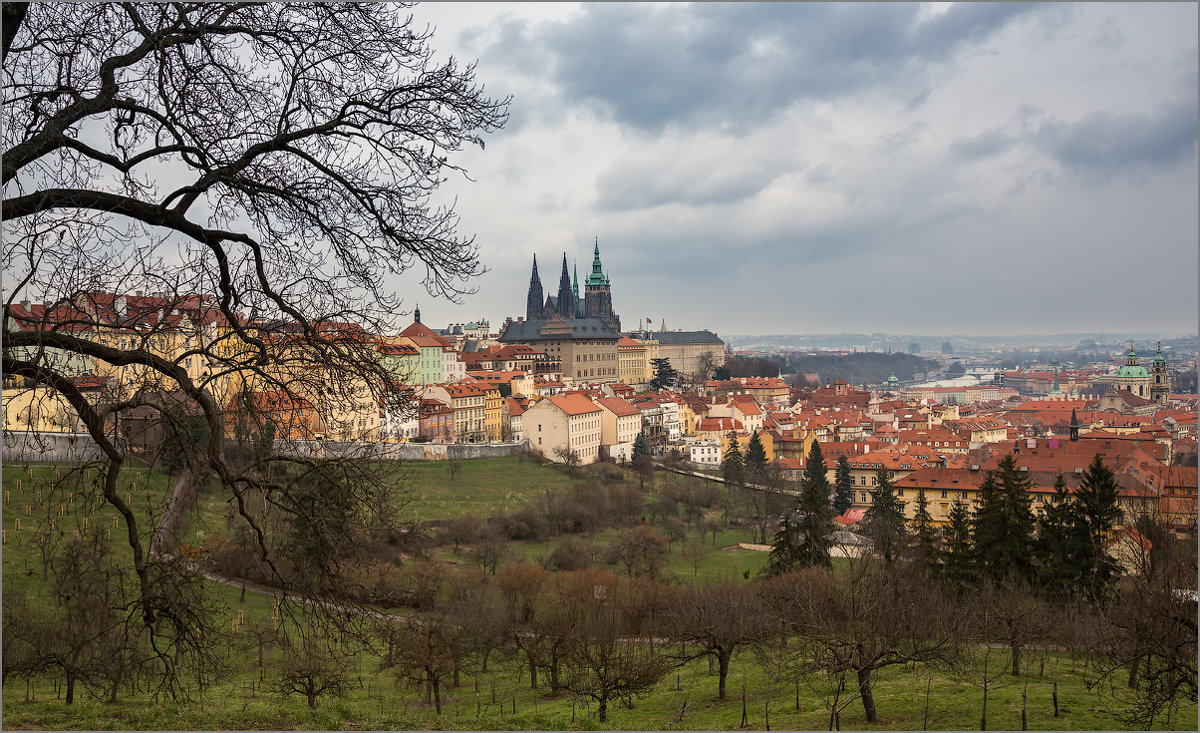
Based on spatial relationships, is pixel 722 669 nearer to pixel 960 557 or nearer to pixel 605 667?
pixel 605 667

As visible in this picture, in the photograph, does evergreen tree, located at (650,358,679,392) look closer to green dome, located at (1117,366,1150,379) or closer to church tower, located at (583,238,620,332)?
church tower, located at (583,238,620,332)

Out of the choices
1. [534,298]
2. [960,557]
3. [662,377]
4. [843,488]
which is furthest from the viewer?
[534,298]

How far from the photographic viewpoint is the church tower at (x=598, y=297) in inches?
5354

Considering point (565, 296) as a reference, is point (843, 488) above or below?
below

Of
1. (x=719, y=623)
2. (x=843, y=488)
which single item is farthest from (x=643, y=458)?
(x=719, y=623)

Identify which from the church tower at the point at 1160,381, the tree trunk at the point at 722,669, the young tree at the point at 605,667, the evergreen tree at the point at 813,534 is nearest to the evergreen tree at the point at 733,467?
the evergreen tree at the point at 813,534

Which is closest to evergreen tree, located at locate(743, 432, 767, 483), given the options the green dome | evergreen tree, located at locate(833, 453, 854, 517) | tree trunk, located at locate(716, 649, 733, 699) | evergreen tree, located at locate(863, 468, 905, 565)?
evergreen tree, located at locate(833, 453, 854, 517)

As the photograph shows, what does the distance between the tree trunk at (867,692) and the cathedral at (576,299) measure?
374 feet

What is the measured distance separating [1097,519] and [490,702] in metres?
16.6

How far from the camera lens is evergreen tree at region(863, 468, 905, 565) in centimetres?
2652

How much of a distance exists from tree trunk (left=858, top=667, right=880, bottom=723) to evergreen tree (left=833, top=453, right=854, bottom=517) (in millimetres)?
36016

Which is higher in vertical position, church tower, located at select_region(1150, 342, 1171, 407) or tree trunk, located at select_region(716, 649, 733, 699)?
church tower, located at select_region(1150, 342, 1171, 407)

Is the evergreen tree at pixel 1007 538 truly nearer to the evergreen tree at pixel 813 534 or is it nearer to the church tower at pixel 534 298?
the evergreen tree at pixel 813 534

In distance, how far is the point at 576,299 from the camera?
139 metres
